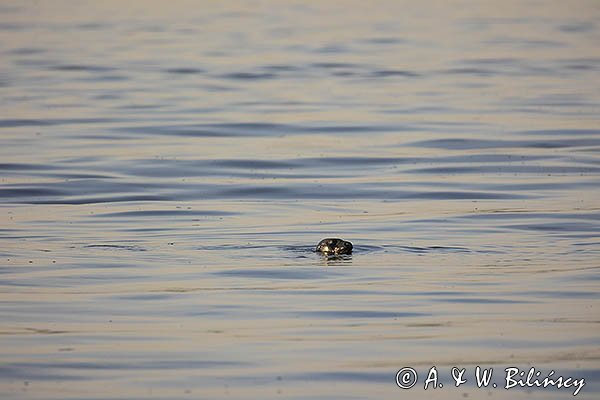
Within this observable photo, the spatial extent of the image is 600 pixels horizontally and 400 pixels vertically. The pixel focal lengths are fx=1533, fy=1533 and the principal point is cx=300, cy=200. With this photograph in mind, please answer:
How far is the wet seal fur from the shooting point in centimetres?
1517

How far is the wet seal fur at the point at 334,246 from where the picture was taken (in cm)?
1517

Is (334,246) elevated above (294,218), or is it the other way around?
(294,218)

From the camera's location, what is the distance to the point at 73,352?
11312mm

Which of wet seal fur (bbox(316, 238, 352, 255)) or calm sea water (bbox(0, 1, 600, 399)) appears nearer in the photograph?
calm sea water (bbox(0, 1, 600, 399))

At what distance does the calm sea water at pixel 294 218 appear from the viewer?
1110 cm

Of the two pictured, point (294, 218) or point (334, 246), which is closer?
point (334, 246)

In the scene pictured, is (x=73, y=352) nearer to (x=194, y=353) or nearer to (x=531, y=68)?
(x=194, y=353)

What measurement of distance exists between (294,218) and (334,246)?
340cm

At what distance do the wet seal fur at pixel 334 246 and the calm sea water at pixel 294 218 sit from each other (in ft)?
0.57

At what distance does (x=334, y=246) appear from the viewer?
49.7 ft

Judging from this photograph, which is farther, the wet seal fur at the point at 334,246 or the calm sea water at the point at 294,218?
the wet seal fur at the point at 334,246

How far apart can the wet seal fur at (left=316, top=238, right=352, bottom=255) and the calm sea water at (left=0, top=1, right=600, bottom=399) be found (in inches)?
6.9

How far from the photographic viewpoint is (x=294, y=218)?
60.7ft

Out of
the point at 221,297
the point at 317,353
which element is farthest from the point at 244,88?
the point at 317,353
